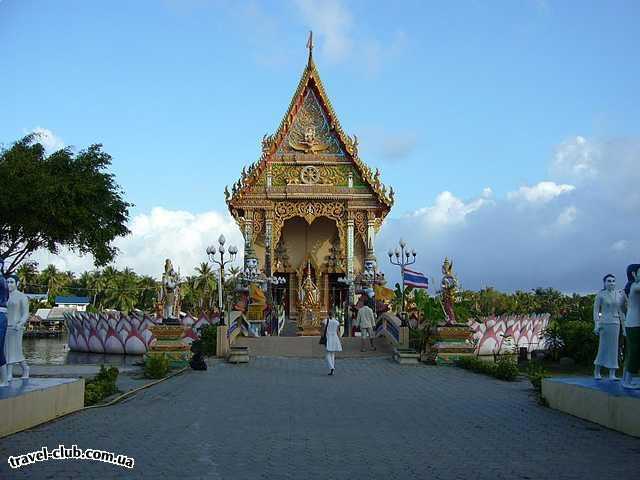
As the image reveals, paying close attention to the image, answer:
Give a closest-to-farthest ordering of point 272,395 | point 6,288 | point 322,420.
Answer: point 6,288 < point 322,420 < point 272,395

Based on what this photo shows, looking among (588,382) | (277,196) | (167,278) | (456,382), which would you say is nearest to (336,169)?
(277,196)

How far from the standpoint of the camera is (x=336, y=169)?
120 ft

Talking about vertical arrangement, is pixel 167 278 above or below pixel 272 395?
above

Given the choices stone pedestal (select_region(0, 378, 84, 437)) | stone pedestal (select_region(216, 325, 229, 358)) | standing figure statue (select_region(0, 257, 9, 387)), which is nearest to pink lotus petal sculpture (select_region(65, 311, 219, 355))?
stone pedestal (select_region(216, 325, 229, 358))

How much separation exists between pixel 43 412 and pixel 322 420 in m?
4.02

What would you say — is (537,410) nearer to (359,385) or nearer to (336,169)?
(359,385)

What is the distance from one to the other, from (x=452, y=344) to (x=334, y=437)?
12.6 m

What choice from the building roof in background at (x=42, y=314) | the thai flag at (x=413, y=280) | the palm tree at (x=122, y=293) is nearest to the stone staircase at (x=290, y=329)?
the thai flag at (x=413, y=280)

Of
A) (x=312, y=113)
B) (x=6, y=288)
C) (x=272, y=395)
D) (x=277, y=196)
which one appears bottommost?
(x=272, y=395)

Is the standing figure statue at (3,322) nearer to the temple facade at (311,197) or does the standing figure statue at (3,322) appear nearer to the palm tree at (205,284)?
the temple facade at (311,197)

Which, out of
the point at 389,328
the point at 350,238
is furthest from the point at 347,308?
the point at 389,328

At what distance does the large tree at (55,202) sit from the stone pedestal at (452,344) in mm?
13062

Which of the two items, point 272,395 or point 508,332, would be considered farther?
point 508,332

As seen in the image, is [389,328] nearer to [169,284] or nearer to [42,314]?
[169,284]
